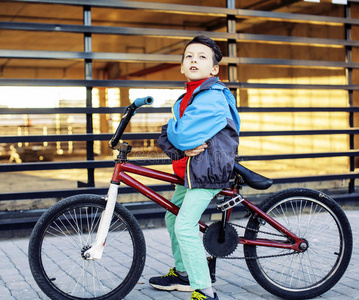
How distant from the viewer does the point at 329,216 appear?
3.59 metres

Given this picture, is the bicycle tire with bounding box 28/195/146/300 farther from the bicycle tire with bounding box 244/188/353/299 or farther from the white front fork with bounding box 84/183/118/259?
the bicycle tire with bounding box 244/188/353/299

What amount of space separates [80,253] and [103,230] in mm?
282

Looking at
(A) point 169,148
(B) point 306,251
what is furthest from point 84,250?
(B) point 306,251

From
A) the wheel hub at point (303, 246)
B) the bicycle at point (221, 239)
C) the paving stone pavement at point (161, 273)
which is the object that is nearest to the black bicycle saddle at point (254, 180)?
the bicycle at point (221, 239)

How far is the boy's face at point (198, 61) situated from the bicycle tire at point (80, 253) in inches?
37.8

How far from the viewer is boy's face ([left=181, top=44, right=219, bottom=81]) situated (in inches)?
128

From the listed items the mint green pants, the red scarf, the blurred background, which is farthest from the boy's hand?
the blurred background

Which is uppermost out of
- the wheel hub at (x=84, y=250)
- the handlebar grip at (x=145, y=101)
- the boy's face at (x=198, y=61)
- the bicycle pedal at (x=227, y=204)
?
the boy's face at (x=198, y=61)

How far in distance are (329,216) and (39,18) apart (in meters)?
12.8

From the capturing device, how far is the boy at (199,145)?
123 inches

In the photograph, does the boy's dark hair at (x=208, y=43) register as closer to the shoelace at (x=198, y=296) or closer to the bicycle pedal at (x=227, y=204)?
the bicycle pedal at (x=227, y=204)

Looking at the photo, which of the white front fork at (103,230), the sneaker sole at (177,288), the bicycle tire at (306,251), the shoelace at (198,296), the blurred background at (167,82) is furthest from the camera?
the blurred background at (167,82)

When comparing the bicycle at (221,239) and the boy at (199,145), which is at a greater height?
the boy at (199,145)

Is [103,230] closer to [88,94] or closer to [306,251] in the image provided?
[306,251]
